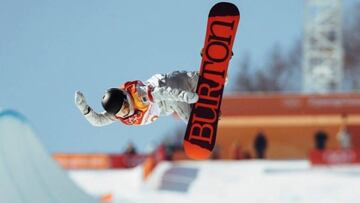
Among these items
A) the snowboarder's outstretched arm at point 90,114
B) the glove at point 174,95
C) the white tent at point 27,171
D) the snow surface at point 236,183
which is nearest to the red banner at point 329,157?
the snow surface at point 236,183

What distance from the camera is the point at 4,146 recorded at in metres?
16.9

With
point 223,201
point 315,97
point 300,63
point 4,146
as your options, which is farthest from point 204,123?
point 300,63

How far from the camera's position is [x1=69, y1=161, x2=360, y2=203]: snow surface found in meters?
25.8

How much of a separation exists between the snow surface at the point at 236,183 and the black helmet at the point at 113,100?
14418mm

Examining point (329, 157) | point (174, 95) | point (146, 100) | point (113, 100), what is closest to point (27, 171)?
point (146, 100)

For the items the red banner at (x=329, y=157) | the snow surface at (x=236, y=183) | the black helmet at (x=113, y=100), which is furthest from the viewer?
the red banner at (x=329, y=157)

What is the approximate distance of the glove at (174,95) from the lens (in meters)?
10.3

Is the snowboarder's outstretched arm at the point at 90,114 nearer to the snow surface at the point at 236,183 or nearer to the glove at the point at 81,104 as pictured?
the glove at the point at 81,104

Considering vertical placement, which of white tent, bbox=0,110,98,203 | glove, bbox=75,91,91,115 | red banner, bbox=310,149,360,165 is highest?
red banner, bbox=310,149,360,165

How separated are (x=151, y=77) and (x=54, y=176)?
290 inches

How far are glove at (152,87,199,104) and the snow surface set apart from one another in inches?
563

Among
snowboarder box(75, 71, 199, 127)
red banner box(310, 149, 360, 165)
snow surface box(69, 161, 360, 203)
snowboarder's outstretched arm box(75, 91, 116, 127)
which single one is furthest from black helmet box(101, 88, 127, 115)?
red banner box(310, 149, 360, 165)

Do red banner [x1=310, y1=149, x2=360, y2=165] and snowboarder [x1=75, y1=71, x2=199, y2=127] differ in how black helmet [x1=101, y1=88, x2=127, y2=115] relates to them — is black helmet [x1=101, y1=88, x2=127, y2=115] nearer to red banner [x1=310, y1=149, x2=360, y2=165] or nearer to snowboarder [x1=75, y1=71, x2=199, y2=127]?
snowboarder [x1=75, y1=71, x2=199, y2=127]

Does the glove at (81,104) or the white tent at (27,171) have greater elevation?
the glove at (81,104)
